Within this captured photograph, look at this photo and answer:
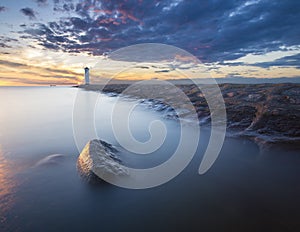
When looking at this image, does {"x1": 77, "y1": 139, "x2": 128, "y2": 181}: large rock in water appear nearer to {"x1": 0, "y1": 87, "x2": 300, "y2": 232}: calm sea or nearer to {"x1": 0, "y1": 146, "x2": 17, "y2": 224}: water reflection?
{"x1": 0, "y1": 87, "x2": 300, "y2": 232}: calm sea

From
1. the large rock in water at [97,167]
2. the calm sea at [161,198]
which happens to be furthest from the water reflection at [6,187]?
the large rock in water at [97,167]

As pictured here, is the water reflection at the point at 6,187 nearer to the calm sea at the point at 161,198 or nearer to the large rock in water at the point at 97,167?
the calm sea at the point at 161,198

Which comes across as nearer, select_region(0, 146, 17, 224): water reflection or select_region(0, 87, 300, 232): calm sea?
select_region(0, 87, 300, 232): calm sea

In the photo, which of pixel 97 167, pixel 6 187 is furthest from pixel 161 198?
pixel 6 187

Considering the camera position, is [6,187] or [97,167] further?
[97,167]

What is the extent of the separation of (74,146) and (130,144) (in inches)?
113

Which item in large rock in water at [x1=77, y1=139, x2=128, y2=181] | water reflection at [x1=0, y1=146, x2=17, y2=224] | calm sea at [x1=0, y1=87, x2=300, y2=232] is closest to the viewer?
calm sea at [x1=0, y1=87, x2=300, y2=232]

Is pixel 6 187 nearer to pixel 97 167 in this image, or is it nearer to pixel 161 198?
pixel 97 167

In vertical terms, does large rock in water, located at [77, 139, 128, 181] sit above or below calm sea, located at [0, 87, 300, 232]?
above

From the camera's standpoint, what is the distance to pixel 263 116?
11680 millimetres

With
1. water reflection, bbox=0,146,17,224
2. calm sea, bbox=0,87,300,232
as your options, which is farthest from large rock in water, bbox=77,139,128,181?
water reflection, bbox=0,146,17,224

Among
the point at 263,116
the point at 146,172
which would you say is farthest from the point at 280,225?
the point at 263,116

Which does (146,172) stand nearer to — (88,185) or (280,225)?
(88,185)

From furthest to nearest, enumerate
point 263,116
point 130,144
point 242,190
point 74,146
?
point 263,116
point 130,144
point 74,146
point 242,190
